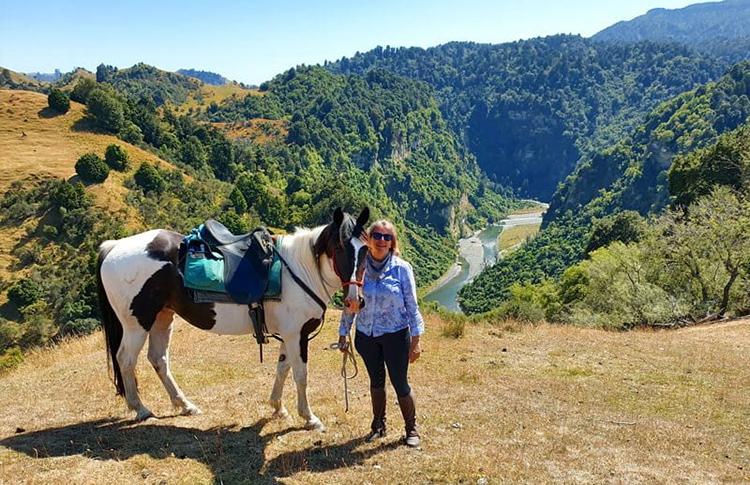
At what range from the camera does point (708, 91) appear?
119688 mm

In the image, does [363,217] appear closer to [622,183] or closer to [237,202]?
[237,202]

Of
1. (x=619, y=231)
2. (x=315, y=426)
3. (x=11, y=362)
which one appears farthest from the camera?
(x=619, y=231)

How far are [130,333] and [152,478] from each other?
6.95 feet

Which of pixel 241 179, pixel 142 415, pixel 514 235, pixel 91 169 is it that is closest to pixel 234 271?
pixel 142 415

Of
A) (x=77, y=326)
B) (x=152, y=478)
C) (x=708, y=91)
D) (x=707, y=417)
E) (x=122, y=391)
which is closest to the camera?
(x=152, y=478)

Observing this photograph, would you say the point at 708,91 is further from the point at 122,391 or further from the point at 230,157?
the point at 122,391

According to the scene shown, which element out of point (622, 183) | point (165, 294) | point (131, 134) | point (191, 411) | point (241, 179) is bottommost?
point (622, 183)

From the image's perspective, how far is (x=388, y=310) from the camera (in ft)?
16.8

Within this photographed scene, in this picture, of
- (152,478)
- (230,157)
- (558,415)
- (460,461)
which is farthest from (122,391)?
(230,157)

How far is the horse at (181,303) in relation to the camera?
5.98 meters

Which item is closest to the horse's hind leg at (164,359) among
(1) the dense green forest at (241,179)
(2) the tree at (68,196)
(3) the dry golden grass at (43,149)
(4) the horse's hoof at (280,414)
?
(4) the horse's hoof at (280,414)

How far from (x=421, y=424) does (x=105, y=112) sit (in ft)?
234

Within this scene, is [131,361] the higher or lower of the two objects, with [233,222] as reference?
higher

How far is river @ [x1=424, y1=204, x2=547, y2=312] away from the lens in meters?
98.2
